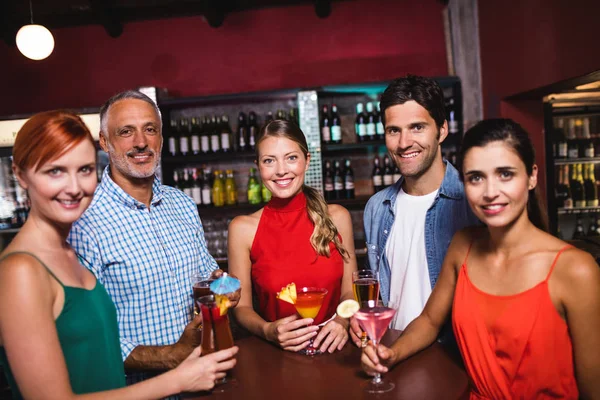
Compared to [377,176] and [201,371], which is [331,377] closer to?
[201,371]

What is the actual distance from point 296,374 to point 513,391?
64cm

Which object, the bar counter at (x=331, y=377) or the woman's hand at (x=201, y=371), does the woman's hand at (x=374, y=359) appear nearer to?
the bar counter at (x=331, y=377)

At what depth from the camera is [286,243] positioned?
2137 mm

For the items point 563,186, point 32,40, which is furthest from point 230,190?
point 563,186

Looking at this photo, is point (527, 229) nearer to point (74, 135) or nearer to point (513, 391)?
point (513, 391)

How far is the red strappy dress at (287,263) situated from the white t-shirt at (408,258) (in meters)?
0.24

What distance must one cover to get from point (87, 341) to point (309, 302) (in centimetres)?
70

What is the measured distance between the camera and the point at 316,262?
209 cm

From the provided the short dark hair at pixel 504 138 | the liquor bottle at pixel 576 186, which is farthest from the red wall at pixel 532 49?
the short dark hair at pixel 504 138

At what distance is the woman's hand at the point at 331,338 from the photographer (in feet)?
5.58

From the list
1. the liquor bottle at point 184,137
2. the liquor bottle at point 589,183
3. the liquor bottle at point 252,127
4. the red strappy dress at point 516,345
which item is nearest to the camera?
the red strappy dress at point 516,345

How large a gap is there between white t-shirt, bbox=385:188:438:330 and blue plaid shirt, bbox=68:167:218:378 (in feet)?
2.83

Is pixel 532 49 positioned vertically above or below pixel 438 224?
above

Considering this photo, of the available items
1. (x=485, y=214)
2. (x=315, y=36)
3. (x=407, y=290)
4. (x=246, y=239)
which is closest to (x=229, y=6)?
(x=315, y=36)
